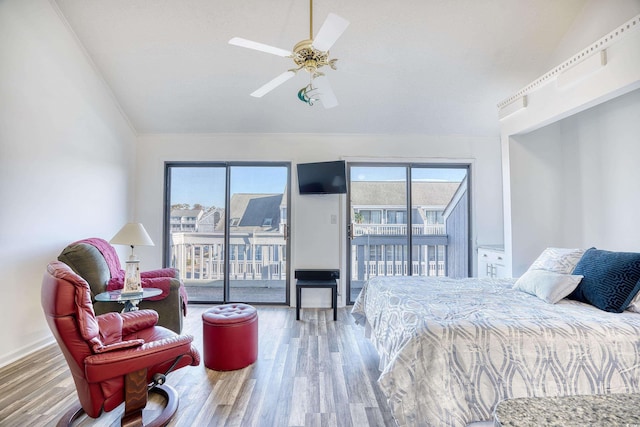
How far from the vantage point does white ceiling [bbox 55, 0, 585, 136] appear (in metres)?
2.95

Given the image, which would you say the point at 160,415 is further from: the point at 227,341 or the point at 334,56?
the point at 334,56

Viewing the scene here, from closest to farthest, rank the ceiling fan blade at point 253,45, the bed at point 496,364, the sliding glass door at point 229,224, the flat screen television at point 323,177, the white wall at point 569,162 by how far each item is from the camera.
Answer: the bed at point 496,364, the ceiling fan blade at point 253,45, the white wall at point 569,162, the flat screen television at point 323,177, the sliding glass door at point 229,224

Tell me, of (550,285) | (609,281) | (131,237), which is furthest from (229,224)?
(609,281)

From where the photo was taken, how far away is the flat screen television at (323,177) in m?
4.22

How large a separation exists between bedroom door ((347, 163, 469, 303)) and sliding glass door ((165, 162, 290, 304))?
120 cm

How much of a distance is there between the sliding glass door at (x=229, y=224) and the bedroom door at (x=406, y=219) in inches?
47.3

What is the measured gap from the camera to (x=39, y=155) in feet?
9.51

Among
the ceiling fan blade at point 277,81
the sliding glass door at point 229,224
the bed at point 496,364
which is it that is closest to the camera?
the bed at point 496,364

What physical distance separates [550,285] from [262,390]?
2.29 metres

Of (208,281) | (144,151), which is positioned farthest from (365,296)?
(144,151)

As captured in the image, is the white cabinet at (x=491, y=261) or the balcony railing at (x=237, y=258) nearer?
the white cabinet at (x=491, y=261)

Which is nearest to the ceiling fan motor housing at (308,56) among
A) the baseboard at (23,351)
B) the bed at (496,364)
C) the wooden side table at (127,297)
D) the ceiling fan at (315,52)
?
the ceiling fan at (315,52)

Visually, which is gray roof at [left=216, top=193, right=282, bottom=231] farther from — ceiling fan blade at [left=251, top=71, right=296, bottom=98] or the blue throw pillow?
the blue throw pillow

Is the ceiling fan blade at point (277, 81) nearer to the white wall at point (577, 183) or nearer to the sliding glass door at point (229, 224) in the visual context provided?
the sliding glass door at point (229, 224)
